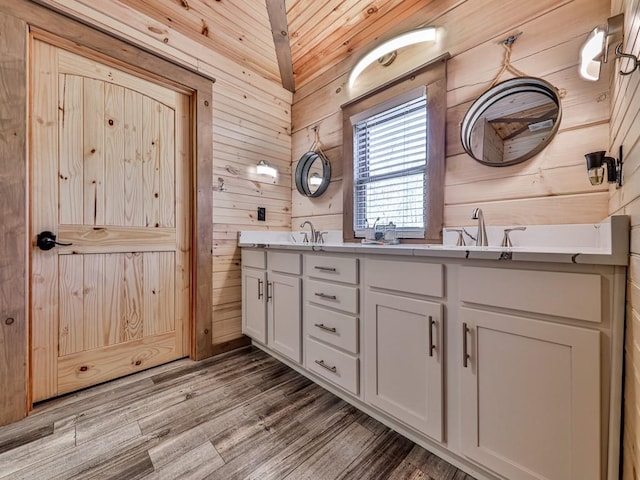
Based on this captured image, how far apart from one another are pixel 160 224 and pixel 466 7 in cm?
248

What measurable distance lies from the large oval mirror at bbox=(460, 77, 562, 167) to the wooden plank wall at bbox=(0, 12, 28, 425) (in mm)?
2464

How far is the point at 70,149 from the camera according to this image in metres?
1.66

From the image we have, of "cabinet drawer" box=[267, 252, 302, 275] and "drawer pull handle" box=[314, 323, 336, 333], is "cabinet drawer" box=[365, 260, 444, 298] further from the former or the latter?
"cabinet drawer" box=[267, 252, 302, 275]

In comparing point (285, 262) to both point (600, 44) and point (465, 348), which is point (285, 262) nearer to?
point (465, 348)

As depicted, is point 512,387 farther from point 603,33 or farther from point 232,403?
point 232,403

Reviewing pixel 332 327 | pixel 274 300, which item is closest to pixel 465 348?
pixel 332 327

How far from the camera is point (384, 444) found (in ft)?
4.17

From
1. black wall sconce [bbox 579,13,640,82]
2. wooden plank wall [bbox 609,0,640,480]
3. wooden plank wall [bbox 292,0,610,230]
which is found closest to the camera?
wooden plank wall [bbox 609,0,640,480]

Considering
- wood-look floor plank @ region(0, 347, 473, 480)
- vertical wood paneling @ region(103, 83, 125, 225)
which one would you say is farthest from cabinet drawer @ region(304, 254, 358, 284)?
vertical wood paneling @ region(103, 83, 125, 225)

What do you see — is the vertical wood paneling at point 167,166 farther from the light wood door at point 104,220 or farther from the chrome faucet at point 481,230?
the chrome faucet at point 481,230

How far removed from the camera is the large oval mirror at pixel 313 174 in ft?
8.06

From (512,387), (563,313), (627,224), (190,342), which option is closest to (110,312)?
(190,342)

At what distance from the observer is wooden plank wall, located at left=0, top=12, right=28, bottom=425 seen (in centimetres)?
140

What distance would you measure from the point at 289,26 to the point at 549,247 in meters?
2.60
